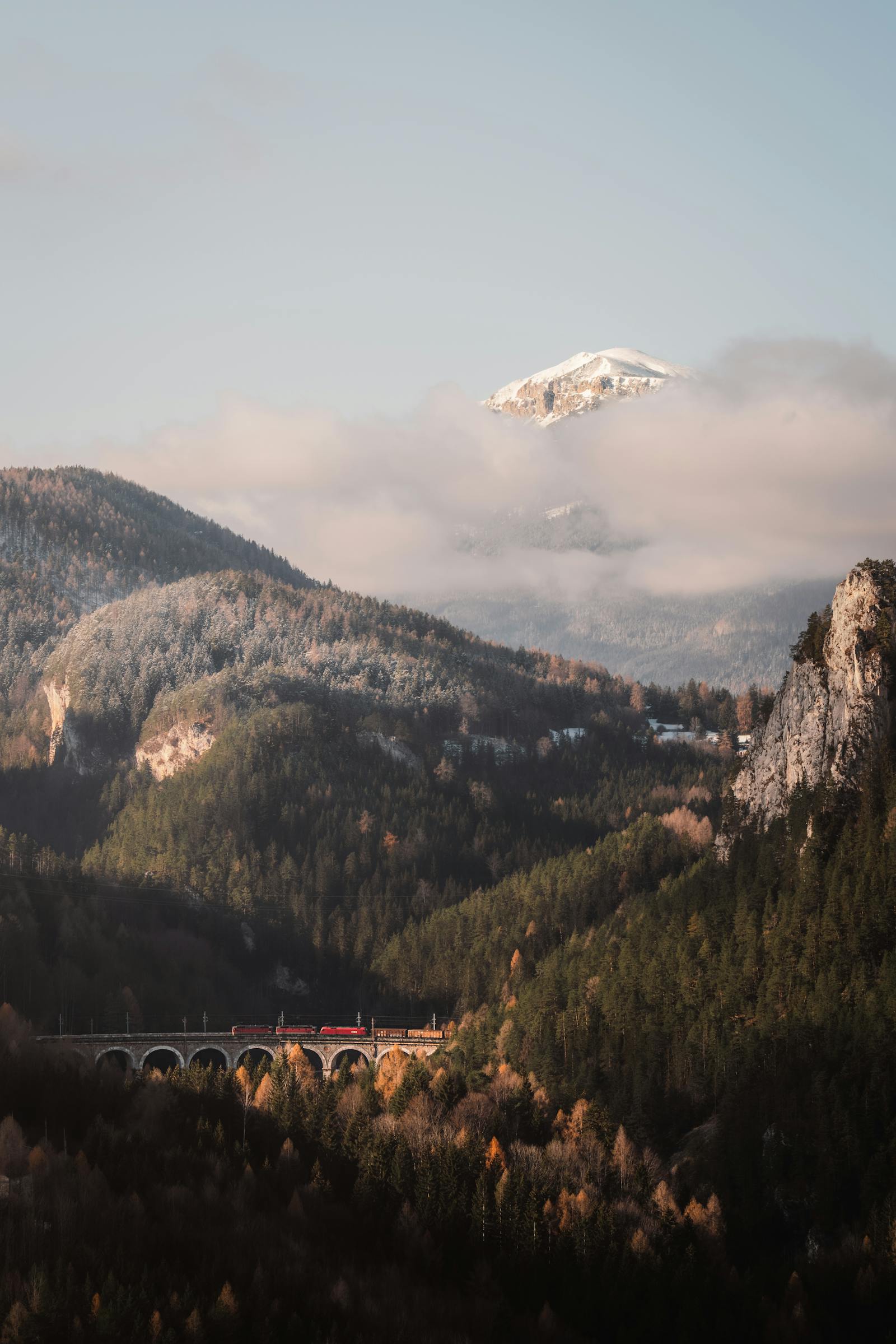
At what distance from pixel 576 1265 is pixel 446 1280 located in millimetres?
10495

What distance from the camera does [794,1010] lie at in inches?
5861

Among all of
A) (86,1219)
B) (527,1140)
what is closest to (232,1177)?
(86,1219)

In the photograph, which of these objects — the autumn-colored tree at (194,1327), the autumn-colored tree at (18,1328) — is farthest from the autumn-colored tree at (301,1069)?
the autumn-colored tree at (18,1328)

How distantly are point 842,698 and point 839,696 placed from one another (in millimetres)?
818

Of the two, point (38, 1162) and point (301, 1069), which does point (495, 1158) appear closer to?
point (38, 1162)

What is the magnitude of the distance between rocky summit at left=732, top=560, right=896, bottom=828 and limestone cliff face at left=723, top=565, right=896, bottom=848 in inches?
3.7

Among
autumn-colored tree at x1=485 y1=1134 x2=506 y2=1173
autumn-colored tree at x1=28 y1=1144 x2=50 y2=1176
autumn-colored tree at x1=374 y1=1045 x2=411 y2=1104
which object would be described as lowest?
autumn-colored tree at x1=485 y1=1134 x2=506 y2=1173

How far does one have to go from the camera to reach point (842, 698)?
175875 mm

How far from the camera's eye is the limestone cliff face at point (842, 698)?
561ft

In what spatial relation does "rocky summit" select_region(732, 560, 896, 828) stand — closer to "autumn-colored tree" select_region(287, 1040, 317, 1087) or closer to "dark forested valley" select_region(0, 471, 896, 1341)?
"dark forested valley" select_region(0, 471, 896, 1341)

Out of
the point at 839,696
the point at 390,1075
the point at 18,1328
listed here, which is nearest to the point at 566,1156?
the point at 390,1075

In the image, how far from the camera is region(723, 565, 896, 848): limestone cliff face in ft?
561

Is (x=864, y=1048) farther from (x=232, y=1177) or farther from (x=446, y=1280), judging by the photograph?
(x=232, y=1177)

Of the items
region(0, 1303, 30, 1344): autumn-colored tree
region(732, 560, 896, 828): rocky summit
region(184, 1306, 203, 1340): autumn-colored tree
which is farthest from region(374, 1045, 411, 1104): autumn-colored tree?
region(0, 1303, 30, 1344): autumn-colored tree
